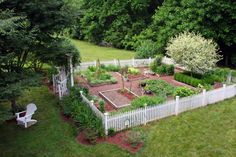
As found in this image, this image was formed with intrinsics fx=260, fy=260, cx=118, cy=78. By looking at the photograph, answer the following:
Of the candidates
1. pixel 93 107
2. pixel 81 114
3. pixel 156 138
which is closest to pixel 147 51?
pixel 93 107

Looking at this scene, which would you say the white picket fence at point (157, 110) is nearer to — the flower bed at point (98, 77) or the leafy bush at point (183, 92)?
the leafy bush at point (183, 92)

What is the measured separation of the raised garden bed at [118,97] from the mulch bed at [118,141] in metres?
3.09

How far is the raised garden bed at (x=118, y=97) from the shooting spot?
49.2 ft

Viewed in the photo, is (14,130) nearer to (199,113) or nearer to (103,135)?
(103,135)

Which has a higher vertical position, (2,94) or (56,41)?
(56,41)

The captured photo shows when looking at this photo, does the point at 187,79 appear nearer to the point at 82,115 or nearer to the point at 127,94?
the point at 127,94

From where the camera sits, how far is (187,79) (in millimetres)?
18500

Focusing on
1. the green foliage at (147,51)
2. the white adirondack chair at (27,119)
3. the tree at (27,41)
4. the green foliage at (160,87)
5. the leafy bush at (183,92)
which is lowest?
the white adirondack chair at (27,119)

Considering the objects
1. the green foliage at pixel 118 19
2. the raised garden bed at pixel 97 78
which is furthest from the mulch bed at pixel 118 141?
the green foliage at pixel 118 19

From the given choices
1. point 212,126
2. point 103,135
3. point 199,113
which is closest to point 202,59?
point 199,113

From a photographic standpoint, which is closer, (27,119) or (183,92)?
(27,119)

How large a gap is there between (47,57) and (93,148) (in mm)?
5889

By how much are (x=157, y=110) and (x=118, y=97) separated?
151 inches

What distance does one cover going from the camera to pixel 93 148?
10.8 metres
